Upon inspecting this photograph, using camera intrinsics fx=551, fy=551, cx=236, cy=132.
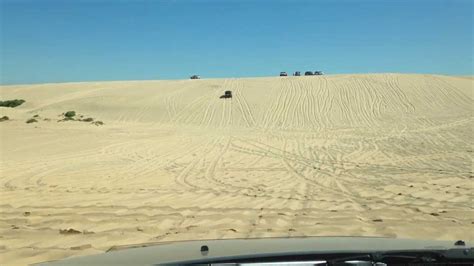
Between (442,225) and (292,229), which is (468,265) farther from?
(442,225)

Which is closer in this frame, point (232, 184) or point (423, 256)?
point (423, 256)

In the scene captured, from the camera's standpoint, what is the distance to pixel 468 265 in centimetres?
287

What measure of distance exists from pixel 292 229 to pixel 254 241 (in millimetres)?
3540

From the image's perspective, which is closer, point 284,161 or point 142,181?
point 142,181

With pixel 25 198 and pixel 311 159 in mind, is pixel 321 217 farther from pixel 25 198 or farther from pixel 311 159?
pixel 311 159

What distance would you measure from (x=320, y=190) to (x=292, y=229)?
3517 mm

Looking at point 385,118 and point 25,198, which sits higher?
point 385,118

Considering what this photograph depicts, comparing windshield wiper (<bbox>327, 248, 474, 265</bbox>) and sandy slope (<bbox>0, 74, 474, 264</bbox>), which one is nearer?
windshield wiper (<bbox>327, 248, 474, 265</bbox>)

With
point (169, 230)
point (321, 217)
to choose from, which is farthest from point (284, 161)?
point (169, 230)

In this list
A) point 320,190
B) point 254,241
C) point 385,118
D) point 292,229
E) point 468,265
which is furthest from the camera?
point 385,118

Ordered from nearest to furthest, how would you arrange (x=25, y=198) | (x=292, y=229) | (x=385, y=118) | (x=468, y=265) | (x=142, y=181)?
(x=468, y=265)
(x=292, y=229)
(x=25, y=198)
(x=142, y=181)
(x=385, y=118)

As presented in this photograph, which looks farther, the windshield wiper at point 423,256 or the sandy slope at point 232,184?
the sandy slope at point 232,184

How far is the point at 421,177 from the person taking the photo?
1181cm

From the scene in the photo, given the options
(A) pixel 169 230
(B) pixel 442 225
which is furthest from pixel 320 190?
(A) pixel 169 230
